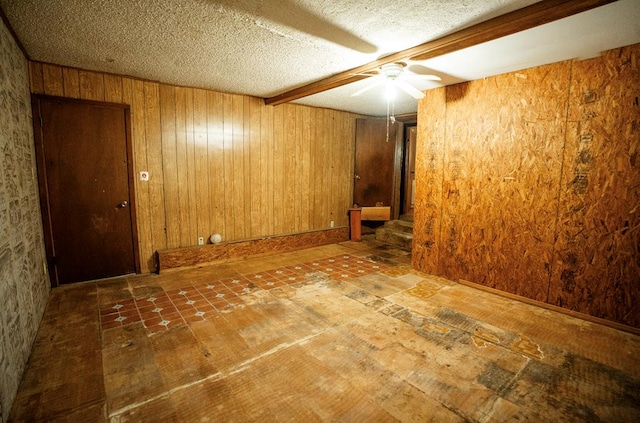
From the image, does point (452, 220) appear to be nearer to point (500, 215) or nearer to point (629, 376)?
point (500, 215)

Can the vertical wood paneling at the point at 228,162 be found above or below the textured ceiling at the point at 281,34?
below

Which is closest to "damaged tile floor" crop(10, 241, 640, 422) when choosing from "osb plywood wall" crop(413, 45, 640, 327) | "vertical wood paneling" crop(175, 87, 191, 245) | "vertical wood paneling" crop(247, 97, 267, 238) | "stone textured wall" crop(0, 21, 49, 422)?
"stone textured wall" crop(0, 21, 49, 422)

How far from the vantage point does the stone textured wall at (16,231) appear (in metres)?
1.94

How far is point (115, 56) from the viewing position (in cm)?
328

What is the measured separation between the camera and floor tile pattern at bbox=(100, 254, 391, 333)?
301 cm

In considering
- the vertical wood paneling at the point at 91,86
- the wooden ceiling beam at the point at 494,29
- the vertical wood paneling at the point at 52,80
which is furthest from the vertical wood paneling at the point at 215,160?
the wooden ceiling beam at the point at 494,29

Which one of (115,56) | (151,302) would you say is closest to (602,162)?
(151,302)

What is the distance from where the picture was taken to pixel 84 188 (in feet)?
12.6

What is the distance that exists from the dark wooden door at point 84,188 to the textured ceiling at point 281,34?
62cm

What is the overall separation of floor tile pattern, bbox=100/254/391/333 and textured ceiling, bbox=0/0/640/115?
2.73 metres

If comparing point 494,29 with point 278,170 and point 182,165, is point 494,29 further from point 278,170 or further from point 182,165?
point 182,165

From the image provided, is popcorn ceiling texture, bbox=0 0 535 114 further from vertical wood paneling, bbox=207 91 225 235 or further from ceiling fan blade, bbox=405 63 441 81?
vertical wood paneling, bbox=207 91 225 235

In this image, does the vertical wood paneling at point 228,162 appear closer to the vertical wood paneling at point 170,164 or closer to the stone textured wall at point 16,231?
the vertical wood paneling at point 170,164

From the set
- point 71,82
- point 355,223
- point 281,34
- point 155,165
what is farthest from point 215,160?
point 355,223
